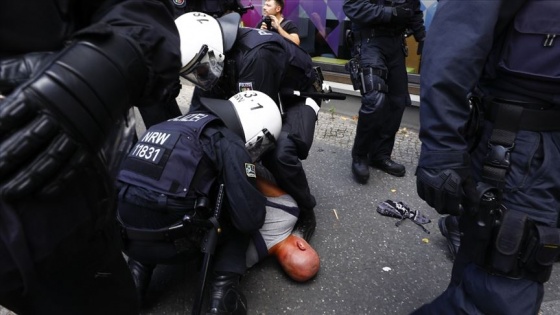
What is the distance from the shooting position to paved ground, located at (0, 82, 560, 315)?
201 centimetres

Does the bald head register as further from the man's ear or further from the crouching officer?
the crouching officer

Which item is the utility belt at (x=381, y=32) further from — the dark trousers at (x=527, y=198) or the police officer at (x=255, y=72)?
the dark trousers at (x=527, y=198)

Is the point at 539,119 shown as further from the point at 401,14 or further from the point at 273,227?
the point at 401,14

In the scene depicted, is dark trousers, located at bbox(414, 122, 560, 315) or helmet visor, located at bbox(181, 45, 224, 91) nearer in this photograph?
dark trousers, located at bbox(414, 122, 560, 315)

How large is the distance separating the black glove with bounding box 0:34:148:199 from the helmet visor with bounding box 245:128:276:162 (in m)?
1.37

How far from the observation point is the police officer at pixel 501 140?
1284 millimetres

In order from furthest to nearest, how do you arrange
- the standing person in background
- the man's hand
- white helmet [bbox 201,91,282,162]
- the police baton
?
the standing person in background < white helmet [bbox 201,91,282,162] < the police baton < the man's hand

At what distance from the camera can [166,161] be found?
68.7 inches

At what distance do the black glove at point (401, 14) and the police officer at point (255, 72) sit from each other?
3.16 ft

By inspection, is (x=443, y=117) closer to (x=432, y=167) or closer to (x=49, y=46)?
(x=432, y=167)

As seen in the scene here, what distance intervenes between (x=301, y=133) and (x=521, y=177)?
1375 mm

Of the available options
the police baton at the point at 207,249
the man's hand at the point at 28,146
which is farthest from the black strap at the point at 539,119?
the man's hand at the point at 28,146

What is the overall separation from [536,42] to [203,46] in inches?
67.0

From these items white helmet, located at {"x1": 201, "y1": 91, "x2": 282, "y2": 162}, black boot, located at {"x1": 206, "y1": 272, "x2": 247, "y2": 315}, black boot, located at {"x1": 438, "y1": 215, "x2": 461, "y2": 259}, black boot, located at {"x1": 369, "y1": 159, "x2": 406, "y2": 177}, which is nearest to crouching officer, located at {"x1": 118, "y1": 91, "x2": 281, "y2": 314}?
black boot, located at {"x1": 206, "y1": 272, "x2": 247, "y2": 315}
